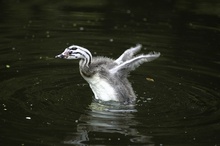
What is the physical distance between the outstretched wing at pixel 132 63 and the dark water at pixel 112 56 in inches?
26.2

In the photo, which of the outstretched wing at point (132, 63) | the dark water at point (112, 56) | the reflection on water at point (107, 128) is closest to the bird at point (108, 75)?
the outstretched wing at point (132, 63)

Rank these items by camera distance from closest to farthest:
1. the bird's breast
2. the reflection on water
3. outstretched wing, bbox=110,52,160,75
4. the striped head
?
the reflection on water < the striped head < outstretched wing, bbox=110,52,160,75 < the bird's breast

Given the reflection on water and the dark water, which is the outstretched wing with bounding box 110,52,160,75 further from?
the reflection on water

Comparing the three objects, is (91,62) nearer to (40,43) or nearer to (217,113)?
(217,113)

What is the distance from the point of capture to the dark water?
9.70m

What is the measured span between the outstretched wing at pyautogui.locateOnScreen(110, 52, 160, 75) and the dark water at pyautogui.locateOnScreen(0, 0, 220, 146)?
665 mm

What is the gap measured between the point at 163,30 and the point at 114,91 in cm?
584

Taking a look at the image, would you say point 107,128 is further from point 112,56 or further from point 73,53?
point 112,56

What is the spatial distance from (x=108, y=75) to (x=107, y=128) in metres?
1.56

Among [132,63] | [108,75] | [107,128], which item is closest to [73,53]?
[108,75]

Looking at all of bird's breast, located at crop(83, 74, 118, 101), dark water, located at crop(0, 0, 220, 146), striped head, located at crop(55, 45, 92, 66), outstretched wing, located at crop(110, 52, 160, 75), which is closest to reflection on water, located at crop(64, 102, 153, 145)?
dark water, located at crop(0, 0, 220, 146)

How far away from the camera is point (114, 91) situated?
36.5 ft

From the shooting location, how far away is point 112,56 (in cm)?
1417

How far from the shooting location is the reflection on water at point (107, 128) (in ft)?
30.8
